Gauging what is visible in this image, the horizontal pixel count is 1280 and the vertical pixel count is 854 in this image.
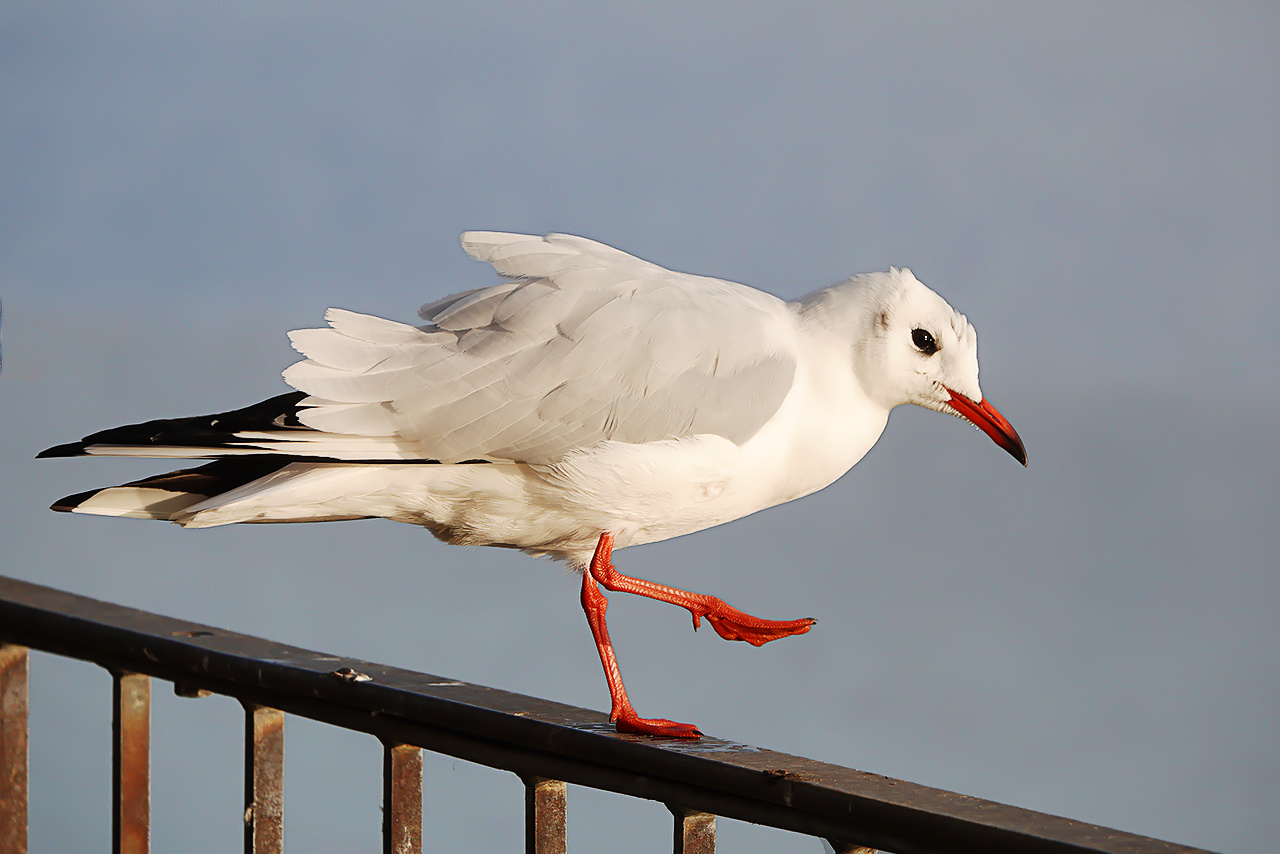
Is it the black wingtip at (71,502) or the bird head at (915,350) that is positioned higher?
the bird head at (915,350)

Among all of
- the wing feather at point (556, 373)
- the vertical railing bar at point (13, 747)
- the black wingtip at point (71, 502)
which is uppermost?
the wing feather at point (556, 373)

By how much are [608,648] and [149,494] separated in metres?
0.45

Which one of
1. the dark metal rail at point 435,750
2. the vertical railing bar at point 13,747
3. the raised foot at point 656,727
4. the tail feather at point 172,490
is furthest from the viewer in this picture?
the vertical railing bar at point 13,747

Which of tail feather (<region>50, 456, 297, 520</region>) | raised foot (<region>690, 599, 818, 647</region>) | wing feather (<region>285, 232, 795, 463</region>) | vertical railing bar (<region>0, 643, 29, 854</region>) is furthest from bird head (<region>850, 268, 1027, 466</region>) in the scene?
vertical railing bar (<region>0, 643, 29, 854</region>)

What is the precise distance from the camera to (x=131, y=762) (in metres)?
1.16

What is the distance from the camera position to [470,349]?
4.02 feet

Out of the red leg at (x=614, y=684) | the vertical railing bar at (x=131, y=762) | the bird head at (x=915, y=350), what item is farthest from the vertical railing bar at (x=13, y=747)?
the bird head at (x=915, y=350)

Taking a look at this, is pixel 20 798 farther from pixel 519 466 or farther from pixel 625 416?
pixel 625 416

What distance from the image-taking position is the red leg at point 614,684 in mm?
1005

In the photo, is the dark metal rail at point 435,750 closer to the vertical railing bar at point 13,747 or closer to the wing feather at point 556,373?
the vertical railing bar at point 13,747

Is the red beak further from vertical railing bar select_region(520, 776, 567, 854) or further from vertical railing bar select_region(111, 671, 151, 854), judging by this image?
vertical railing bar select_region(111, 671, 151, 854)

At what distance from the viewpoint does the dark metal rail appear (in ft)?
2.28

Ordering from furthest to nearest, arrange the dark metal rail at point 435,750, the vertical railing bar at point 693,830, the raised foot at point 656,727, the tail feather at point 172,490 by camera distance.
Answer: the tail feather at point 172,490, the raised foot at point 656,727, the vertical railing bar at point 693,830, the dark metal rail at point 435,750

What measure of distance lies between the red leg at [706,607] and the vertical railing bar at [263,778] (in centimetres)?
33
